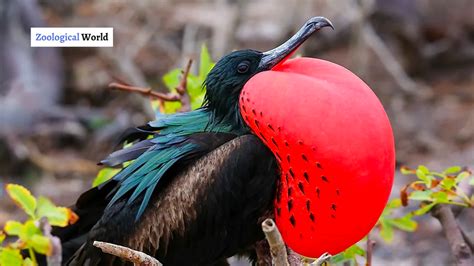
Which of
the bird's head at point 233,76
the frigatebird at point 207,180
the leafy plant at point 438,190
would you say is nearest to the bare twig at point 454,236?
the leafy plant at point 438,190

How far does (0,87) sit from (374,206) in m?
5.04

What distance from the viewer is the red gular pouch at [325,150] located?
185 centimetres

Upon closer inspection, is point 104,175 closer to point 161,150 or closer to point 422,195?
point 161,150

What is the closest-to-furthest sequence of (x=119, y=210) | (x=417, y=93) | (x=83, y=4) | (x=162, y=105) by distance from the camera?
(x=119, y=210)
(x=162, y=105)
(x=417, y=93)
(x=83, y=4)

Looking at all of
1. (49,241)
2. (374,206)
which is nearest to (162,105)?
(49,241)

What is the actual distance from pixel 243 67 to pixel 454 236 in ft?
2.58

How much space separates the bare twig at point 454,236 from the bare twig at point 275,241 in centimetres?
95

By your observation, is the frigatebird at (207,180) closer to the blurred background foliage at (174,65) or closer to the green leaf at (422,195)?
the green leaf at (422,195)

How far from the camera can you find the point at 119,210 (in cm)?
227

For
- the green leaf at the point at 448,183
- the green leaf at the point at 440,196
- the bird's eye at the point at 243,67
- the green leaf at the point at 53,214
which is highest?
the bird's eye at the point at 243,67

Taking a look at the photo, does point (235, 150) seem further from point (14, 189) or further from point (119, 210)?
point (14, 189)

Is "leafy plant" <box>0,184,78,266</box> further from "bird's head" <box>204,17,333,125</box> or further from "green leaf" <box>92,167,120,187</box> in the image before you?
"bird's head" <box>204,17,333,125</box>

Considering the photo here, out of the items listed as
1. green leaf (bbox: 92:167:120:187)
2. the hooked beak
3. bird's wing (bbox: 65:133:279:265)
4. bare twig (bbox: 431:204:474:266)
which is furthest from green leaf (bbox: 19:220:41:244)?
bare twig (bbox: 431:204:474:266)

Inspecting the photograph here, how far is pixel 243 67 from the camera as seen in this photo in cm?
221
